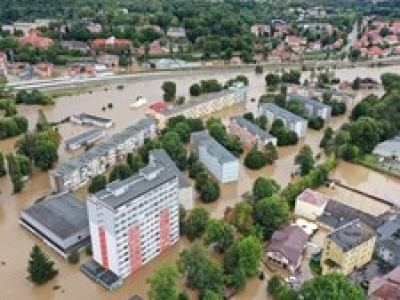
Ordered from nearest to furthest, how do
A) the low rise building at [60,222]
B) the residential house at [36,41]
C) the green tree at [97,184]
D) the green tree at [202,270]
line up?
the green tree at [202,270] < the low rise building at [60,222] < the green tree at [97,184] < the residential house at [36,41]

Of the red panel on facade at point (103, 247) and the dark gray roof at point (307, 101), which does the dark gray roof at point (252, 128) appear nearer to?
the dark gray roof at point (307, 101)

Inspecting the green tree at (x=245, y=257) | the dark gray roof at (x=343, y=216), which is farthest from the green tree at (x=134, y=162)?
the dark gray roof at (x=343, y=216)

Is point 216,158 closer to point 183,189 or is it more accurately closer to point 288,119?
point 183,189

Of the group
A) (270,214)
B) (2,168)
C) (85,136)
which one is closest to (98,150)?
(85,136)

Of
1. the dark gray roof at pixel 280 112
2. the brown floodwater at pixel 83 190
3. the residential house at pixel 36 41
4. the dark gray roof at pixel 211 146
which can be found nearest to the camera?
the brown floodwater at pixel 83 190

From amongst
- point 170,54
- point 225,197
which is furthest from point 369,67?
point 225,197

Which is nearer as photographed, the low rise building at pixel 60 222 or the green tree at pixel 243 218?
the low rise building at pixel 60 222

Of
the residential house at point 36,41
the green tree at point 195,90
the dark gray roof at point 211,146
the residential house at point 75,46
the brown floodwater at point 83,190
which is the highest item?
the residential house at point 36,41
